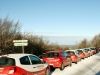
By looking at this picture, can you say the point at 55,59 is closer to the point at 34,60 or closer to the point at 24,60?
the point at 34,60

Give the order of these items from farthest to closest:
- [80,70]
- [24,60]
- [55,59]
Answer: [55,59]
[80,70]
[24,60]

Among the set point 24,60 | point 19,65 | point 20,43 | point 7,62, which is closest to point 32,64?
point 24,60

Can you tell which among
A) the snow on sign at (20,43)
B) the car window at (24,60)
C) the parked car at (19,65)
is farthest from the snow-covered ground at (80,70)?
the car window at (24,60)

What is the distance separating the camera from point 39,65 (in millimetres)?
10617

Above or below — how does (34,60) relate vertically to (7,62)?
below

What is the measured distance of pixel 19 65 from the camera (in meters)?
8.76

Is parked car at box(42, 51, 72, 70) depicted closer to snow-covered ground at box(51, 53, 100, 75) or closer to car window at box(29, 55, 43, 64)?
snow-covered ground at box(51, 53, 100, 75)

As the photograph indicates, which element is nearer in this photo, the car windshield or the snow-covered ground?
the car windshield

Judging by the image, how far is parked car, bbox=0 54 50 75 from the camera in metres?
8.36

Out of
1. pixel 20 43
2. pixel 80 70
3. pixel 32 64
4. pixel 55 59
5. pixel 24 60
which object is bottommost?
pixel 80 70

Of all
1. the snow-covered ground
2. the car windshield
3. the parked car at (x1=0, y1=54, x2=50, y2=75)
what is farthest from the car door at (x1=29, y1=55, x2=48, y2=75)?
the snow-covered ground

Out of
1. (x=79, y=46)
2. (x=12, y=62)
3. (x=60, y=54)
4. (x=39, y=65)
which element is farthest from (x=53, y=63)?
(x=79, y=46)

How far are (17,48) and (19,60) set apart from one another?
14023 millimetres

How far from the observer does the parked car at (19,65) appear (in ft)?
27.4
